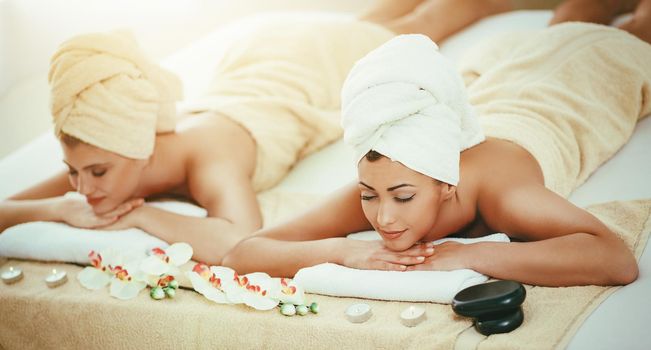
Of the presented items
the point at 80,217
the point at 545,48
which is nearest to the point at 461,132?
the point at 545,48

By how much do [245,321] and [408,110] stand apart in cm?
44

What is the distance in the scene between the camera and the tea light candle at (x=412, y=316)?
1.05 m

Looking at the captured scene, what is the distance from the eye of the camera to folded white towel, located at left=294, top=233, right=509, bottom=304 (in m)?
1.10

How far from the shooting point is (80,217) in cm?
159

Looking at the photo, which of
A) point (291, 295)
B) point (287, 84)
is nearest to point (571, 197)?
point (291, 295)

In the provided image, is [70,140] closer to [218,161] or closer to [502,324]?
[218,161]

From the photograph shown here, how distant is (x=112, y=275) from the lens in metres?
1.40

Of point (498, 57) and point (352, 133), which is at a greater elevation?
point (352, 133)

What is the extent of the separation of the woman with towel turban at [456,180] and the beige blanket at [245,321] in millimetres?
72

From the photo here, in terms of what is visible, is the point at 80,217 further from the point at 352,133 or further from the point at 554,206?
the point at 554,206

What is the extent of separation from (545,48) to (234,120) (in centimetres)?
79

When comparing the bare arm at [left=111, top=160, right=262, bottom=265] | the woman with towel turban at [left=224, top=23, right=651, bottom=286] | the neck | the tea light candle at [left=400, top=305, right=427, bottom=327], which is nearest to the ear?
the woman with towel turban at [left=224, top=23, right=651, bottom=286]

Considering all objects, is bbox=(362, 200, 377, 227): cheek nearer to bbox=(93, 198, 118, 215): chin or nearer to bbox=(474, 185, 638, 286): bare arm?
bbox=(474, 185, 638, 286): bare arm

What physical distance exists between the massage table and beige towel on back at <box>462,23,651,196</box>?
5 cm
